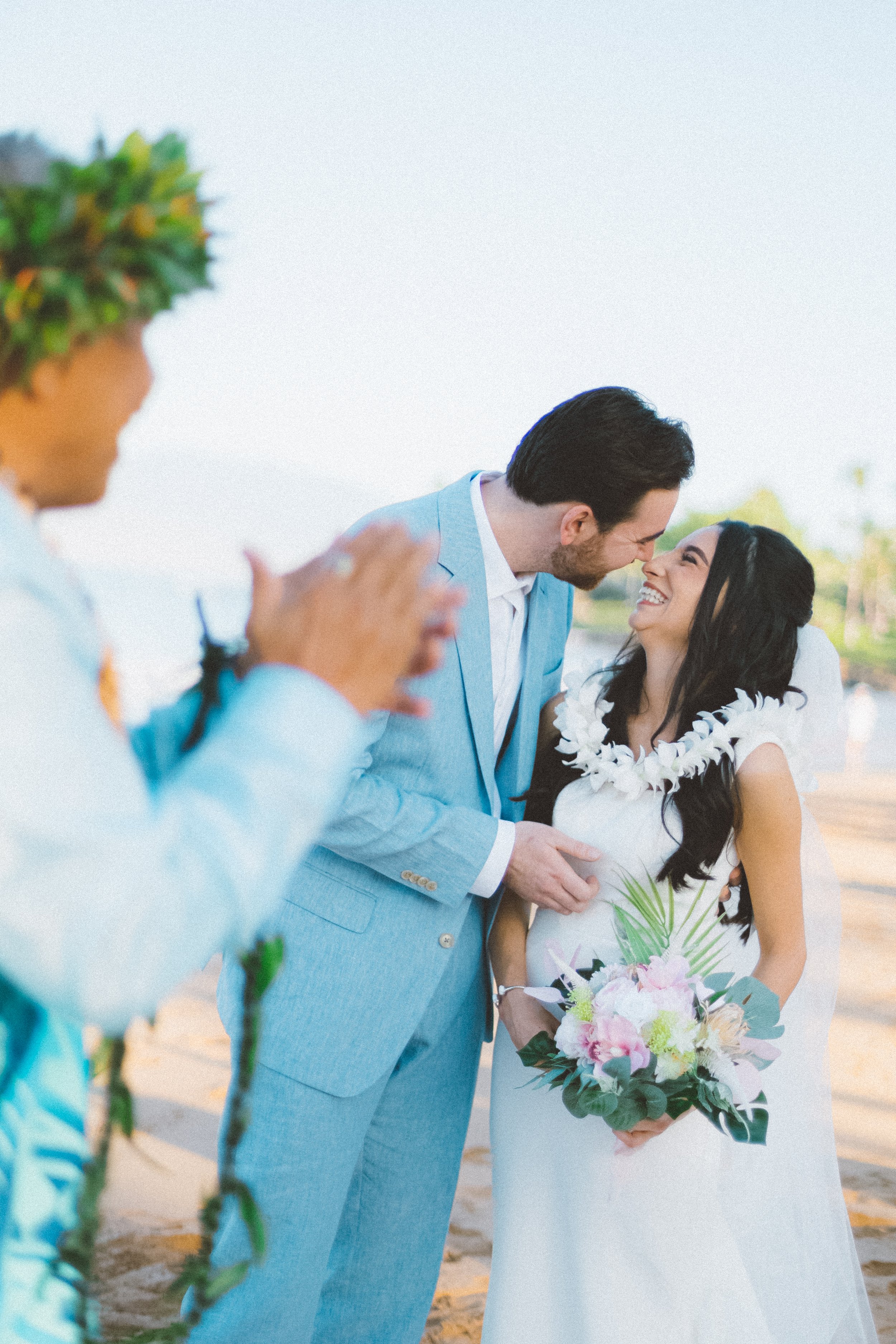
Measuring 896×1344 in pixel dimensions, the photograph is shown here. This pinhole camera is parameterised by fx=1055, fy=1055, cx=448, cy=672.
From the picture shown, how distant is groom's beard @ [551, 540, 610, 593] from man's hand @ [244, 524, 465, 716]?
1.92 m

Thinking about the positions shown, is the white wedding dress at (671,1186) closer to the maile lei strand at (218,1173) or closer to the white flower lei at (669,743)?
the white flower lei at (669,743)

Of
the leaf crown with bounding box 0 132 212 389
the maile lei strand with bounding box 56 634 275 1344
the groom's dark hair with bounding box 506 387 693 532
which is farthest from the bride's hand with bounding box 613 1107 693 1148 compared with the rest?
the leaf crown with bounding box 0 132 212 389

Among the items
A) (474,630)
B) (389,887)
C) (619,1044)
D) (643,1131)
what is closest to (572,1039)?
(619,1044)

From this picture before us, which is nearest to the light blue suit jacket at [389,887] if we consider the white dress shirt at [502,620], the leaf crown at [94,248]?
the white dress shirt at [502,620]

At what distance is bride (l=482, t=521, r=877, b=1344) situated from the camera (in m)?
2.57

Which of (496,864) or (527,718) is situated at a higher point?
(527,718)

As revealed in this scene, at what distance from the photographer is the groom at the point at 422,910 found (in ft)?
7.89

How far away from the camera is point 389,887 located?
8.34 ft

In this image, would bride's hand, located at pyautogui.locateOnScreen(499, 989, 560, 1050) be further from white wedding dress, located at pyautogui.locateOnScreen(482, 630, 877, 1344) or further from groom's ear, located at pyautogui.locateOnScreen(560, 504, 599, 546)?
groom's ear, located at pyautogui.locateOnScreen(560, 504, 599, 546)

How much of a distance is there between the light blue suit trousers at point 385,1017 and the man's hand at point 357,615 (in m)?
1.41

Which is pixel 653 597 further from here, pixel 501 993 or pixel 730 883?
pixel 501 993

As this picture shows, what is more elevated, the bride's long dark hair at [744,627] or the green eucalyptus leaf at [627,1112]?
the bride's long dark hair at [744,627]

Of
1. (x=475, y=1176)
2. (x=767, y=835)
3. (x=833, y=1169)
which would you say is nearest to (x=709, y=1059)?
(x=767, y=835)

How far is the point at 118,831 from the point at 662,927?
6.39 feet
